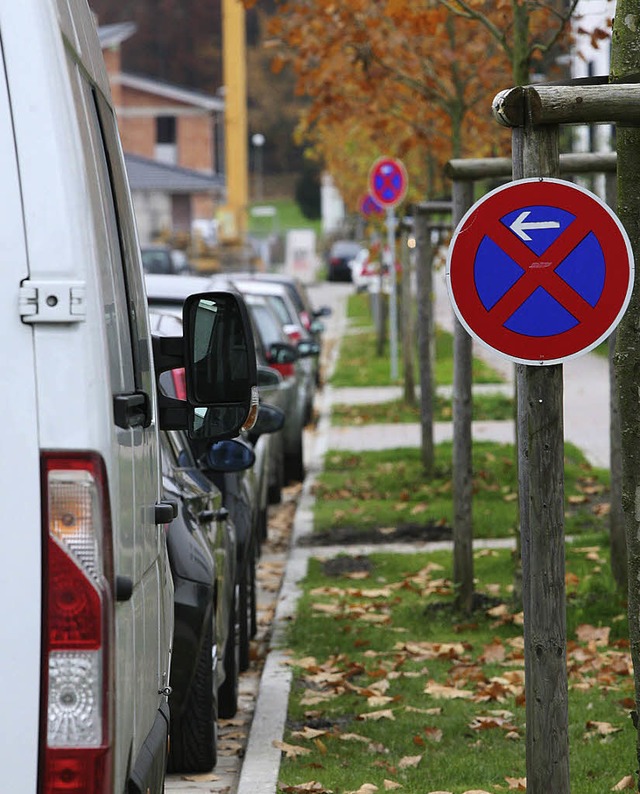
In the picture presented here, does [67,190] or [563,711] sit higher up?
[67,190]

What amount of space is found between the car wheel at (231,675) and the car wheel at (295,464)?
859 centimetres

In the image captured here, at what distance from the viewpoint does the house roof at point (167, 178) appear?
2894 inches

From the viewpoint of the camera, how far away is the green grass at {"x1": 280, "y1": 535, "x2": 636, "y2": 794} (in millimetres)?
6762

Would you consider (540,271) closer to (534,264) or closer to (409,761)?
(534,264)

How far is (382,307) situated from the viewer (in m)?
32.3

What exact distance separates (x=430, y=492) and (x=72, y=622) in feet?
39.1

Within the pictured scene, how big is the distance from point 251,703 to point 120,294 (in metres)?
4.59

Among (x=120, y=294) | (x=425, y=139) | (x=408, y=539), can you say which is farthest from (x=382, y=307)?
(x=120, y=294)

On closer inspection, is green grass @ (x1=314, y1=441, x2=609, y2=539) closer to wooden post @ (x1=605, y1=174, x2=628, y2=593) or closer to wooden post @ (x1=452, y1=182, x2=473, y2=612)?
wooden post @ (x1=605, y1=174, x2=628, y2=593)

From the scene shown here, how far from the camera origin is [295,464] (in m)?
16.5

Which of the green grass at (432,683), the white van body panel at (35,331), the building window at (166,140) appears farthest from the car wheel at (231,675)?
the building window at (166,140)

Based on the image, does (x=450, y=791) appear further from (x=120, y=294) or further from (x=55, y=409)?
(x=55, y=409)

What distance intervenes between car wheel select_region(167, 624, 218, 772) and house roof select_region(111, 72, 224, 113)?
7478 cm

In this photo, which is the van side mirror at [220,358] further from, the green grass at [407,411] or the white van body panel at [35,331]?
the green grass at [407,411]
